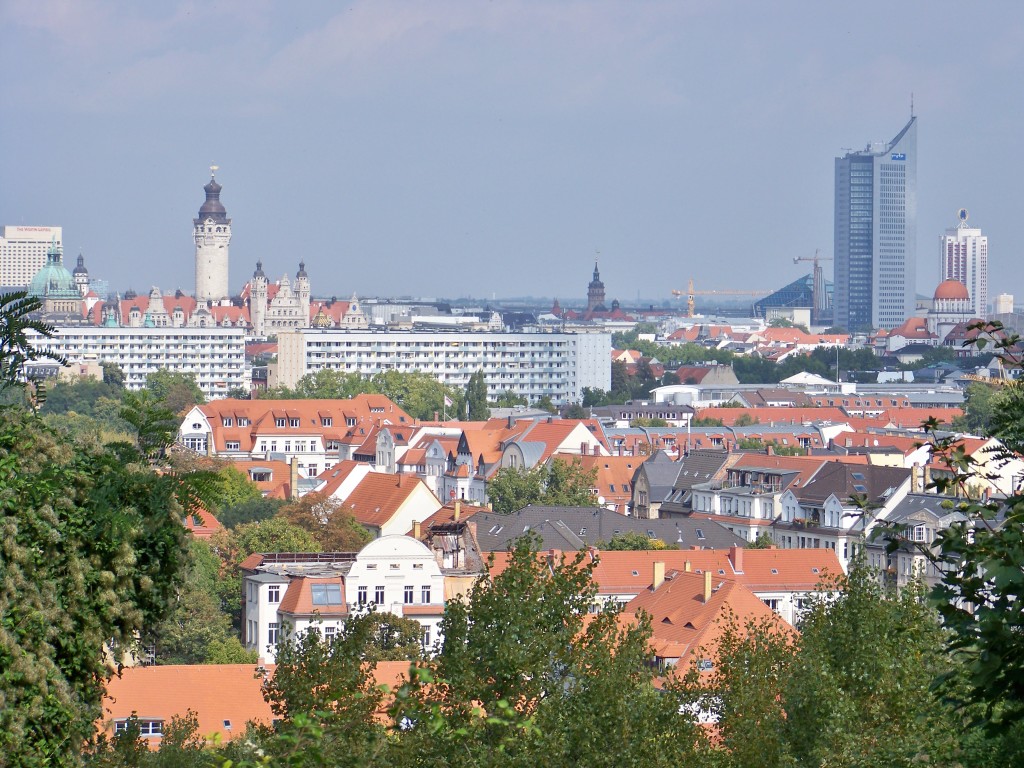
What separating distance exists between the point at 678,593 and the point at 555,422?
44.2 meters

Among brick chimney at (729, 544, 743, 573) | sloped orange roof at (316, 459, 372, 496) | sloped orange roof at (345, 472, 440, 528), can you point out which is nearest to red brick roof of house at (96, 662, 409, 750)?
brick chimney at (729, 544, 743, 573)

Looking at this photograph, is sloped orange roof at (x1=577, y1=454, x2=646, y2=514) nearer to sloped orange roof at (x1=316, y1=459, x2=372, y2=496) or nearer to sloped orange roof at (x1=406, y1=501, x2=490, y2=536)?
sloped orange roof at (x1=316, y1=459, x2=372, y2=496)

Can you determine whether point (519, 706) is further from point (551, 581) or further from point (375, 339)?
point (375, 339)

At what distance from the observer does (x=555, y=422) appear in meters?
90.8

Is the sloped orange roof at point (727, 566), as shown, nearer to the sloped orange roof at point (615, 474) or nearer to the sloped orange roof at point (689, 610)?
the sloped orange roof at point (689, 610)

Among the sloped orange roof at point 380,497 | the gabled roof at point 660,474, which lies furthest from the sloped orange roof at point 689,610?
the gabled roof at point 660,474

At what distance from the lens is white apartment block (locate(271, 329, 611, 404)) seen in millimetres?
156625

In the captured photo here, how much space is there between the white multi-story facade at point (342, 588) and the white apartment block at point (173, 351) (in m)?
110

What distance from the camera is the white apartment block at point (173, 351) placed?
6289 inches

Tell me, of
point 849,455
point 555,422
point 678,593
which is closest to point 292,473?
point 555,422

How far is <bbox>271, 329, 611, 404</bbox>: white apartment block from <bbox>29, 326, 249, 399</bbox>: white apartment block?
939 cm

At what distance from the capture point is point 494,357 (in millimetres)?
159875

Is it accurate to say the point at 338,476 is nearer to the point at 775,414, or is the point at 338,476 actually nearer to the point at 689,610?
the point at 689,610

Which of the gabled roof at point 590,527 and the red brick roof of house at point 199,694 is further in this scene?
the gabled roof at point 590,527
